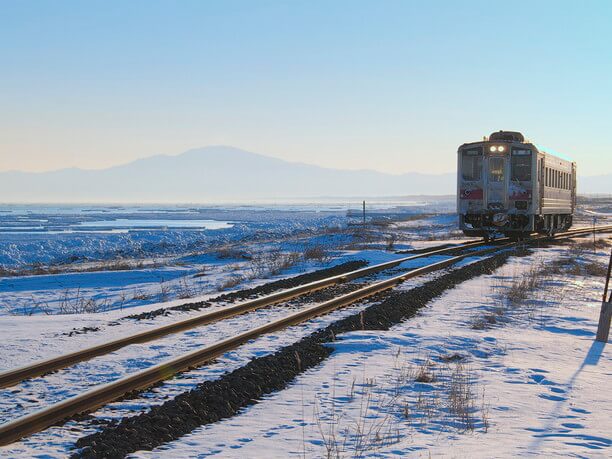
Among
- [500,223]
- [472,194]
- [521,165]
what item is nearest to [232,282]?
[472,194]

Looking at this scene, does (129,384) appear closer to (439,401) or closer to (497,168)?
(439,401)

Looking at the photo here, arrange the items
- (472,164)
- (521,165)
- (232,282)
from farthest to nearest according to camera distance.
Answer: (472,164), (521,165), (232,282)

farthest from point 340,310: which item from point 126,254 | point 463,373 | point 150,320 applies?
point 126,254

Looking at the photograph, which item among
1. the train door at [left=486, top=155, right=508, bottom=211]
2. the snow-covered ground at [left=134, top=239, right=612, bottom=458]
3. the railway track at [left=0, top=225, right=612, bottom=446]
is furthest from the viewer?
the train door at [left=486, top=155, right=508, bottom=211]

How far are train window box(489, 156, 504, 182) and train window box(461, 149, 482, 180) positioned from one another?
1.33 ft

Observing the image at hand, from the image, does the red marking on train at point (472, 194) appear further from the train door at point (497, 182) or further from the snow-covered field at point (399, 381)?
the snow-covered field at point (399, 381)

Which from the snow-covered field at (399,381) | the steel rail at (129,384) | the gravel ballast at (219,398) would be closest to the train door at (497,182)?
the snow-covered field at (399,381)

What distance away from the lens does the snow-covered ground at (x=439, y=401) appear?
5340mm

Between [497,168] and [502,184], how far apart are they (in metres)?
0.63

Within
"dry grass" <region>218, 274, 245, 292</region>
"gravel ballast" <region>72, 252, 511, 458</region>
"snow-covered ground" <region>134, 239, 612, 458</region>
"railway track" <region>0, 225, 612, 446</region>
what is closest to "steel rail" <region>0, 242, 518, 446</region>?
"railway track" <region>0, 225, 612, 446</region>

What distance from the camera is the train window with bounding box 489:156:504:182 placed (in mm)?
26906

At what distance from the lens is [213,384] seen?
6.85m

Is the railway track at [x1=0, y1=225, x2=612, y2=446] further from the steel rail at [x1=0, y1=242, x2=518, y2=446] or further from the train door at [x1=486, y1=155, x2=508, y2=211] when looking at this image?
the train door at [x1=486, y1=155, x2=508, y2=211]

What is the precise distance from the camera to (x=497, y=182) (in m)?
27.0
